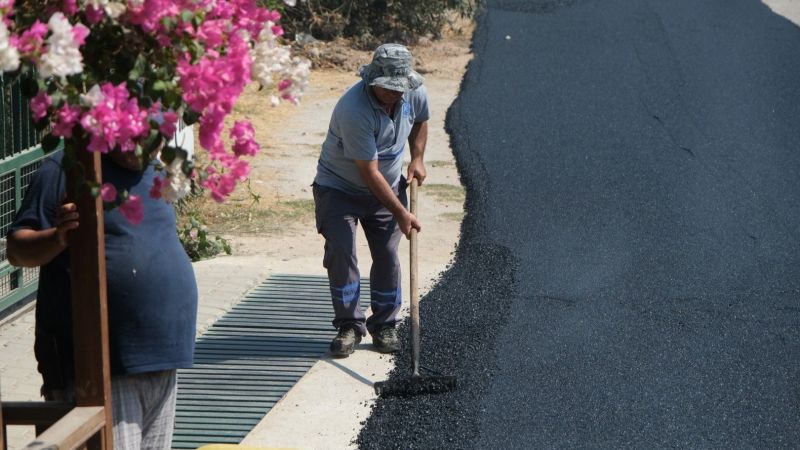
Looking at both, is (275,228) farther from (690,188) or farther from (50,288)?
(50,288)

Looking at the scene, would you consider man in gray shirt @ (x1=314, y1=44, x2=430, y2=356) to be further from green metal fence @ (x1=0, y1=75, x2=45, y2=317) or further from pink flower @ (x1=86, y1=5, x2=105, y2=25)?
pink flower @ (x1=86, y1=5, x2=105, y2=25)

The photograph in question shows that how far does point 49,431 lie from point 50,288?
64 centimetres

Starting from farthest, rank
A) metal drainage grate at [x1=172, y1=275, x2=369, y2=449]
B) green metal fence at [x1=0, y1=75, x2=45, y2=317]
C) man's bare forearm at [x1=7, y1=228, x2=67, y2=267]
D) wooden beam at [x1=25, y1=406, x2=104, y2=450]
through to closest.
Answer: green metal fence at [x1=0, y1=75, x2=45, y2=317]
metal drainage grate at [x1=172, y1=275, x2=369, y2=449]
man's bare forearm at [x1=7, y1=228, x2=67, y2=267]
wooden beam at [x1=25, y1=406, x2=104, y2=450]

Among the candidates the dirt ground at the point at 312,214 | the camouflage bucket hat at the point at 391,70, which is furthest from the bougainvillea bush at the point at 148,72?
the camouflage bucket hat at the point at 391,70

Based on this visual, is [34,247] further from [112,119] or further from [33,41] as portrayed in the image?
[33,41]

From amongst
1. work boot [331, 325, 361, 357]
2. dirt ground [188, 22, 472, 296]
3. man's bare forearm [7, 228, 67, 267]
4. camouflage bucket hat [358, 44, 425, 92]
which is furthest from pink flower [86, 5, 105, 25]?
work boot [331, 325, 361, 357]

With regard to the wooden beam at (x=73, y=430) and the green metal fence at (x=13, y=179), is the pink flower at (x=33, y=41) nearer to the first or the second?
the wooden beam at (x=73, y=430)

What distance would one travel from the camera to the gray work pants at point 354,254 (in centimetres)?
577

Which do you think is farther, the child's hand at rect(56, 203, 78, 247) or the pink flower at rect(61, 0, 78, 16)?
the child's hand at rect(56, 203, 78, 247)

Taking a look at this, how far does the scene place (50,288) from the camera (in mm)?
3256

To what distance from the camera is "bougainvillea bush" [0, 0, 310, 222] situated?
2186 mm

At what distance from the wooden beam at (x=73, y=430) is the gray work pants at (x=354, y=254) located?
2.95 meters

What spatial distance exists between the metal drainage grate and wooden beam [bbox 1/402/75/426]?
183 cm

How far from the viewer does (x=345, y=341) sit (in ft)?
19.2
